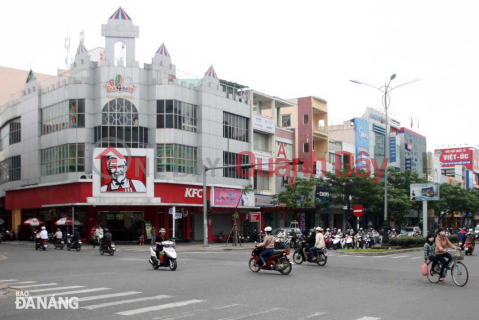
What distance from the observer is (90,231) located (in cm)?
4238

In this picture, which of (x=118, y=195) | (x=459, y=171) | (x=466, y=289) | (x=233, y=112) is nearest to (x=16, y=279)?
(x=466, y=289)

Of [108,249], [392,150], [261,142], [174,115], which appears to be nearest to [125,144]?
[174,115]

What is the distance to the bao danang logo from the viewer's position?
4225 cm

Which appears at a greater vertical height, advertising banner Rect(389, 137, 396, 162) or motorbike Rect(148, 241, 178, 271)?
advertising banner Rect(389, 137, 396, 162)

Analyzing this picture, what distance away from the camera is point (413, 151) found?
266ft

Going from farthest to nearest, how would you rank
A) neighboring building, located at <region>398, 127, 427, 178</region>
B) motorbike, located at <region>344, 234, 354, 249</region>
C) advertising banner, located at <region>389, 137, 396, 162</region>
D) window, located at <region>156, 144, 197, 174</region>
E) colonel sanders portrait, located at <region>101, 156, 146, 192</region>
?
neighboring building, located at <region>398, 127, 427, 178</region> → advertising banner, located at <region>389, 137, 396, 162</region> → window, located at <region>156, 144, 197, 174</region> → colonel sanders portrait, located at <region>101, 156, 146, 192</region> → motorbike, located at <region>344, 234, 354, 249</region>

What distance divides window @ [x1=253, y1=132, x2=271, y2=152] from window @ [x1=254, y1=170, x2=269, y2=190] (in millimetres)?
2463

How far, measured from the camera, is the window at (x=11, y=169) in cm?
5001

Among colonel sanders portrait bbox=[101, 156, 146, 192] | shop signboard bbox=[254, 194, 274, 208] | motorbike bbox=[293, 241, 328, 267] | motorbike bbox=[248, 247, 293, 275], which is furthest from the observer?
shop signboard bbox=[254, 194, 274, 208]

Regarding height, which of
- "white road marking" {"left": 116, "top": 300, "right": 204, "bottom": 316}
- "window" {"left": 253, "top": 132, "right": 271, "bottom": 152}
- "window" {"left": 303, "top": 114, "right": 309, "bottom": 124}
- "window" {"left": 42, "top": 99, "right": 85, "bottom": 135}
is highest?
"window" {"left": 303, "top": 114, "right": 309, "bottom": 124}

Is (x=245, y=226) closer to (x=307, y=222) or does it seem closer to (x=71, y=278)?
(x=307, y=222)

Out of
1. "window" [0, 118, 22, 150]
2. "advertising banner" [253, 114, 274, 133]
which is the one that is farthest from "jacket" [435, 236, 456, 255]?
"window" [0, 118, 22, 150]

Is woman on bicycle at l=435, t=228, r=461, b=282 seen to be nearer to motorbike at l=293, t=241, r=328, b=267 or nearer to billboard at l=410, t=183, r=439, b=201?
motorbike at l=293, t=241, r=328, b=267

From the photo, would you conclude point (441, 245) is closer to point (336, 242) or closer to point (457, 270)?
point (457, 270)
